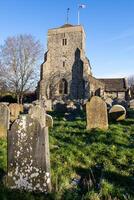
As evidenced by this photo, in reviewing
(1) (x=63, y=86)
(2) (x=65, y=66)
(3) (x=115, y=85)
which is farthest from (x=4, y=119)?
(3) (x=115, y=85)

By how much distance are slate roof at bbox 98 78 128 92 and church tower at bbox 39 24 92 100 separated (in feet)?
18.0

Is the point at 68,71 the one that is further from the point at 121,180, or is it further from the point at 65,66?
the point at 121,180

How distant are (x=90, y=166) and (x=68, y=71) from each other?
1679 inches

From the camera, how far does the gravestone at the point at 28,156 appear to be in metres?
5.74

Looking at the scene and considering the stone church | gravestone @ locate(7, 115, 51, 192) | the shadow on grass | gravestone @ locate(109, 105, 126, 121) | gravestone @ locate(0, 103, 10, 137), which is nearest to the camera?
gravestone @ locate(7, 115, 51, 192)

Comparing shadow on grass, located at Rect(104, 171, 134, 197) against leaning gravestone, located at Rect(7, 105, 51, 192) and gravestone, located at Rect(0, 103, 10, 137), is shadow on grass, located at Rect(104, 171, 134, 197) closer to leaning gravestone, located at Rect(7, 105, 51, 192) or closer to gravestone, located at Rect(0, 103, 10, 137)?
leaning gravestone, located at Rect(7, 105, 51, 192)

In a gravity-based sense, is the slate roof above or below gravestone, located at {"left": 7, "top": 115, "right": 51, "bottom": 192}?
above

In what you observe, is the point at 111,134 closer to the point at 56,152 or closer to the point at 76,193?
the point at 56,152

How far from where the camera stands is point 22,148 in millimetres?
5840

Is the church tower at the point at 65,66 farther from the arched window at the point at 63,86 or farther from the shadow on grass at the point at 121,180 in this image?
the shadow on grass at the point at 121,180

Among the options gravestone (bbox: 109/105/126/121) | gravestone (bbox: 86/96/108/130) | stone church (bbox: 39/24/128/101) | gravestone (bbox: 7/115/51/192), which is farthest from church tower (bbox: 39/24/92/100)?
gravestone (bbox: 7/115/51/192)

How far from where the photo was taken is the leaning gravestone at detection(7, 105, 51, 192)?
5.74m

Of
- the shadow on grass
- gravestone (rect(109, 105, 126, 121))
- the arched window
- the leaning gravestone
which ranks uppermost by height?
the arched window

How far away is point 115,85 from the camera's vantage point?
52.9 m
